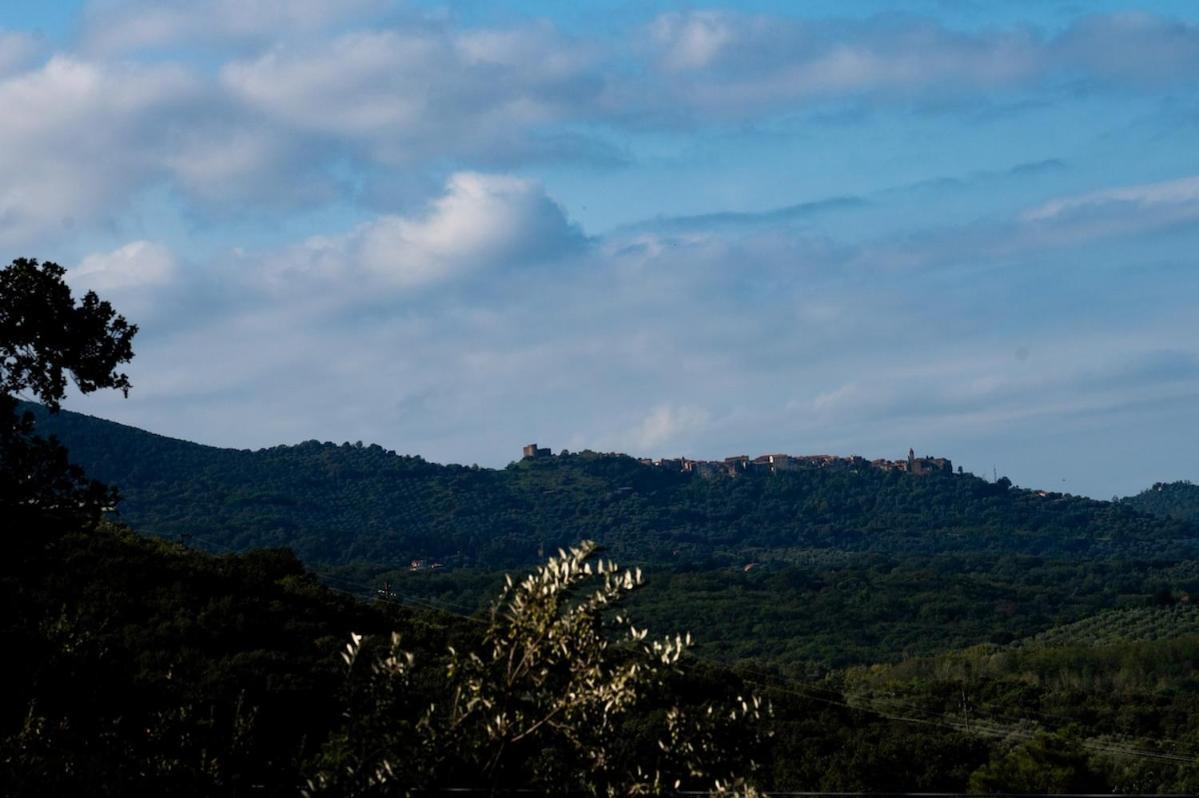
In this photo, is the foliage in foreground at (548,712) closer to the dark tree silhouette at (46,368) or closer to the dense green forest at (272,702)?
the dense green forest at (272,702)

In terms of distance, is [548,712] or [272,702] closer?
[548,712]

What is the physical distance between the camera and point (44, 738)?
17.6 metres

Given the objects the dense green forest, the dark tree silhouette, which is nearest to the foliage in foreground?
the dense green forest

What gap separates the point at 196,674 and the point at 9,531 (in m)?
21.7

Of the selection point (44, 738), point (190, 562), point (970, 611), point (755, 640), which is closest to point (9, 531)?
point (44, 738)

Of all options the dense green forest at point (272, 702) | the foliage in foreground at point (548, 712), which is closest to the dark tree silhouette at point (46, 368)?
the dense green forest at point (272, 702)

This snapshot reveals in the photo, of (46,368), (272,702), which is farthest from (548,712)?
(272,702)

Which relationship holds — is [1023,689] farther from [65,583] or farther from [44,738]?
[44,738]

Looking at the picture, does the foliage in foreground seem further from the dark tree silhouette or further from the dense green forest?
the dark tree silhouette

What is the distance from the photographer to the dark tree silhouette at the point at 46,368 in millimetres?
22516

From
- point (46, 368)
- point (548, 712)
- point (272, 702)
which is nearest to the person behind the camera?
point (548, 712)

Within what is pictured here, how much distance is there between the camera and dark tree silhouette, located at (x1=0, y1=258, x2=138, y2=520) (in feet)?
73.9

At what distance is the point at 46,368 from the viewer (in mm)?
23594

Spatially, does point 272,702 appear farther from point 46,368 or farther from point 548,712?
point 548,712
